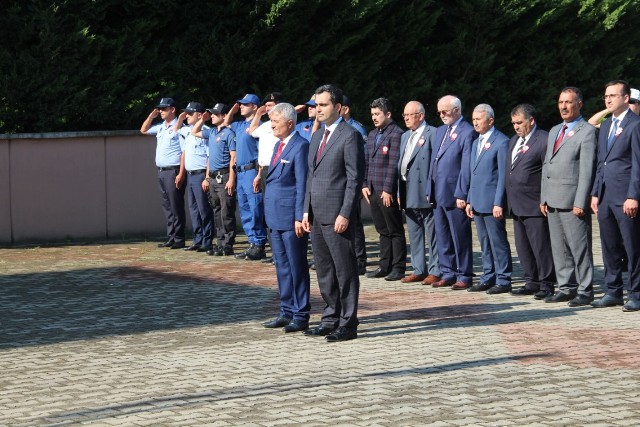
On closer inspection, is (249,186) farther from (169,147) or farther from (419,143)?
(419,143)

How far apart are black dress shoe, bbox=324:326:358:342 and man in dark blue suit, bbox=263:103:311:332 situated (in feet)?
1.79

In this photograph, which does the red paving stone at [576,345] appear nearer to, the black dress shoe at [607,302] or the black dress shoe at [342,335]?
the black dress shoe at [342,335]

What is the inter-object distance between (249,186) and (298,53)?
15.4 ft

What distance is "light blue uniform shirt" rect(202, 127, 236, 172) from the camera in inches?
680

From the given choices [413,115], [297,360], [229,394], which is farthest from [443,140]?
[229,394]

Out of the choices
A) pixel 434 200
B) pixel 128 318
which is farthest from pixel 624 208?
pixel 128 318

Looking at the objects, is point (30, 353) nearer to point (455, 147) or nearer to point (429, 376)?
point (429, 376)

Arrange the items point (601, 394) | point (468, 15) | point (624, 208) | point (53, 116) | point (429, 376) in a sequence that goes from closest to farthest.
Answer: point (601, 394)
point (429, 376)
point (624, 208)
point (53, 116)
point (468, 15)

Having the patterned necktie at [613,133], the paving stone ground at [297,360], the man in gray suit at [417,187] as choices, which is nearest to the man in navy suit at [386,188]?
the man in gray suit at [417,187]

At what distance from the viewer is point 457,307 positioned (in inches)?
490

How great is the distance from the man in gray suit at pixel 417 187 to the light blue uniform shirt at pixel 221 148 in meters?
3.30

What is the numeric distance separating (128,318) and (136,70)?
333 inches

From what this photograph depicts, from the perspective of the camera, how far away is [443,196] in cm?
1405

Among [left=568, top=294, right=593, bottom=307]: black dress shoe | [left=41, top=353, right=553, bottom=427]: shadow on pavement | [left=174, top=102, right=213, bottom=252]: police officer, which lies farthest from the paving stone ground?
[left=174, top=102, right=213, bottom=252]: police officer
